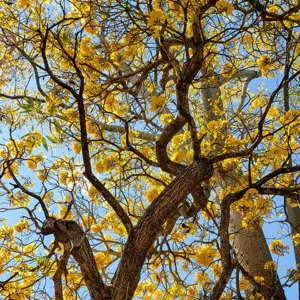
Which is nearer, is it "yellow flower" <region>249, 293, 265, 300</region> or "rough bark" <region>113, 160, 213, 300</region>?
"rough bark" <region>113, 160, 213, 300</region>

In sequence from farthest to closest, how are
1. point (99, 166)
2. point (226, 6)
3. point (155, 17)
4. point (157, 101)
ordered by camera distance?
point (99, 166), point (157, 101), point (226, 6), point (155, 17)

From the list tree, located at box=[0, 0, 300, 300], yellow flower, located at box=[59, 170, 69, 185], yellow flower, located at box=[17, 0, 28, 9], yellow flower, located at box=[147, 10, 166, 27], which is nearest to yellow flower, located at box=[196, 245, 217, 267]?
tree, located at box=[0, 0, 300, 300]

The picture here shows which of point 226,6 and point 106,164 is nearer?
point 226,6

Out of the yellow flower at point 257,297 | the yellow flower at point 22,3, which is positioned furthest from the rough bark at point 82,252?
the yellow flower at point 22,3

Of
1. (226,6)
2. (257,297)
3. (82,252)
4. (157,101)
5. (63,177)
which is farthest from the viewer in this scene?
(63,177)

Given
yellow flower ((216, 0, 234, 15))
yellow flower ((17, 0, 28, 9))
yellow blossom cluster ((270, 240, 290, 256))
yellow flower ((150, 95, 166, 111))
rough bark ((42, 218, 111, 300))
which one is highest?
yellow flower ((17, 0, 28, 9))

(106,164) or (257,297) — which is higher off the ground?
(106,164)

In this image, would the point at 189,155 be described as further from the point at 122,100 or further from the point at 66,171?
the point at 66,171

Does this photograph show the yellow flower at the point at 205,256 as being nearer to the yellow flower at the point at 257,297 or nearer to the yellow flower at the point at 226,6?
the yellow flower at the point at 257,297

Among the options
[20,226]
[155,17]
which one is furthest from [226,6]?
[20,226]

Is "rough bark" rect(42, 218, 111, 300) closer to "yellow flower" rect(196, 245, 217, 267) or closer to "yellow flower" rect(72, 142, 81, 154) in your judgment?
"yellow flower" rect(196, 245, 217, 267)

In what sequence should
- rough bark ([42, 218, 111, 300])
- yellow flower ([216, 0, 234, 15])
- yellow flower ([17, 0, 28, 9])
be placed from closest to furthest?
rough bark ([42, 218, 111, 300]) < yellow flower ([216, 0, 234, 15]) < yellow flower ([17, 0, 28, 9])

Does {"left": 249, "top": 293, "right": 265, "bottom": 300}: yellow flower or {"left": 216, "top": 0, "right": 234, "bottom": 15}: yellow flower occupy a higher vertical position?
{"left": 216, "top": 0, "right": 234, "bottom": 15}: yellow flower

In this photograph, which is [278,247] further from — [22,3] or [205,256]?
[22,3]
